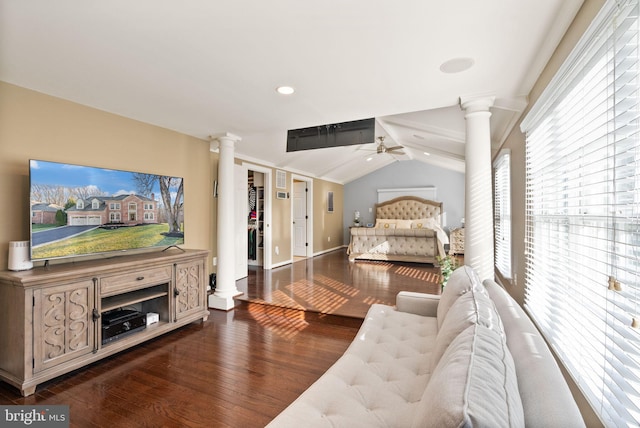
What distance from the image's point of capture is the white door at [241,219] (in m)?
4.89

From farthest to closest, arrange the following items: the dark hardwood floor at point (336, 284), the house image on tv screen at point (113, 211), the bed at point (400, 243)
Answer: the bed at point (400, 243), the dark hardwood floor at point (336, 284), the house image on tv screen at point (113, 211)

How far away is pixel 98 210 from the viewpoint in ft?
8.38

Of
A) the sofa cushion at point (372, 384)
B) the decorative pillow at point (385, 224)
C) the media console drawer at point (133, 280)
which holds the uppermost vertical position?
the decorative pillow at point (385, 224)

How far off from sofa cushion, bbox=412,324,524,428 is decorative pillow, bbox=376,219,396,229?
740cm

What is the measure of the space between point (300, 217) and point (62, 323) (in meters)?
5.43

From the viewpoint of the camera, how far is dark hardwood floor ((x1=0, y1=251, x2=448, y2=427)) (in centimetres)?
179

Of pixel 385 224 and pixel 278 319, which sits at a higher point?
pixel 385 224

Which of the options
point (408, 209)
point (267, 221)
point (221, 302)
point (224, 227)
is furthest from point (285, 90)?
point (408, 209)

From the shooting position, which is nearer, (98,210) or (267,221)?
(98,210)

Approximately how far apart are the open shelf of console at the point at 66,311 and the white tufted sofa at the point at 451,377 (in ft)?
6.44

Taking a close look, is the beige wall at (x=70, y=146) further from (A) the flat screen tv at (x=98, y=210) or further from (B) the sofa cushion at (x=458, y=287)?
(B) the sofa cushion at (x=458, y=287)

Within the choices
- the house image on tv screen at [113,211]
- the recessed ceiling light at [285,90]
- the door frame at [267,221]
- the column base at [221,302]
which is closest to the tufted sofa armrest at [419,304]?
the recessed ceiling light at [285,90]

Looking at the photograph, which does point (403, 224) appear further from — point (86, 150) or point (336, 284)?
point (86, 150)

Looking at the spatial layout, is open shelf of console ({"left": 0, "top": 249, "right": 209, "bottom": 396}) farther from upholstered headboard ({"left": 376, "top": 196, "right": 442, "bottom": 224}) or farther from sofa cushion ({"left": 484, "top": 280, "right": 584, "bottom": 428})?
upholstered headboard ({"left": 376, "top": 196, "right": 442, "bottom": 224})
